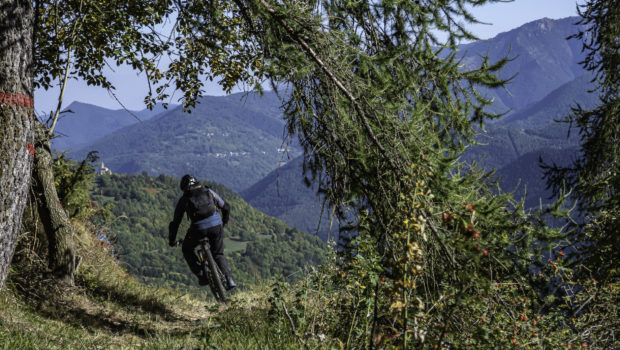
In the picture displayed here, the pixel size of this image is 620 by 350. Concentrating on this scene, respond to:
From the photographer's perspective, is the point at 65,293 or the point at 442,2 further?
the point at 65,293

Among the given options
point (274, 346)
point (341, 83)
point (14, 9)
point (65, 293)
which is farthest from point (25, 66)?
point (65, 293)

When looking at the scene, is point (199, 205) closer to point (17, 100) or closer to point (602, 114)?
point (17, 100)

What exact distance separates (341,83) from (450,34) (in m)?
1.69

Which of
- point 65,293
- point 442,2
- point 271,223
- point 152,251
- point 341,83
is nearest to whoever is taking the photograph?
point 341,83

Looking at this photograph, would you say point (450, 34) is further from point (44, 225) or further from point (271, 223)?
point (271, 223)

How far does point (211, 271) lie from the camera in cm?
690

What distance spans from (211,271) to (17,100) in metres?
4.25

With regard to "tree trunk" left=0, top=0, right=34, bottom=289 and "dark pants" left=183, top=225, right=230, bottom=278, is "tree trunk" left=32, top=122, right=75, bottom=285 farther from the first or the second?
"tree trunk" left=0, top=0, right=34, bottom=289

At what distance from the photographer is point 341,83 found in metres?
3.44

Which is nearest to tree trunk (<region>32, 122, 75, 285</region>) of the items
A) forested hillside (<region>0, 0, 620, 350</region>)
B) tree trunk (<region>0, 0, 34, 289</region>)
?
forested hillside (<region>0, 0, 620, 350</region>)

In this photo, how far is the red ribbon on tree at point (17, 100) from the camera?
3.18m

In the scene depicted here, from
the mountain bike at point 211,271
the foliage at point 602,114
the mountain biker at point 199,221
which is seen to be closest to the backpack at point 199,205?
the mountain biker at point 199,221

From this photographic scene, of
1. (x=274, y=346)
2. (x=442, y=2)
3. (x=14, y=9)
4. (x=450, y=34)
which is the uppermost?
(x=14, y=9)

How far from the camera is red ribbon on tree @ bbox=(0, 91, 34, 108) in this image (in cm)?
318
